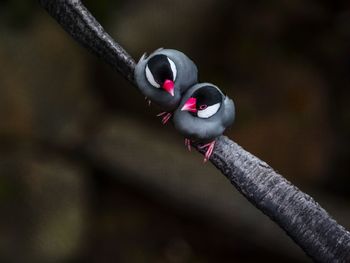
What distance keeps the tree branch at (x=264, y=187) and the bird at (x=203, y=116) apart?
0.06m

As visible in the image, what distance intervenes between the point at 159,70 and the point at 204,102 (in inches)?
3.9

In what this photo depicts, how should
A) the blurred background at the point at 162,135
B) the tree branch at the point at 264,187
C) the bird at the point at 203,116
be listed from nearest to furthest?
the tree branch at the point at 264,187 < the bird at the point at 203,116 < the blurred background at the point at 162,135

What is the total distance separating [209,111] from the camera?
1.29 m

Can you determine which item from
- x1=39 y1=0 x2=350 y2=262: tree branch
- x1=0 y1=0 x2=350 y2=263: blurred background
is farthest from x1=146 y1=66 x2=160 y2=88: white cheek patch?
x1=0 y1=0 x2=350 y2=263: blurred background

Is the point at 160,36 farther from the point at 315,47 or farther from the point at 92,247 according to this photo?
the point at 92,247

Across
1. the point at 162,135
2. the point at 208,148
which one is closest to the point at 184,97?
the point at 208,148

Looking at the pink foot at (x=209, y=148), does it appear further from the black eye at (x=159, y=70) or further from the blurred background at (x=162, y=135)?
the blurred background at (x=162, y=135)

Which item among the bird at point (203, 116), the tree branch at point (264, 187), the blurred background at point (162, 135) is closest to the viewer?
the tree branch at point (264, 187)

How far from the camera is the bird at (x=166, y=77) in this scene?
1249mm

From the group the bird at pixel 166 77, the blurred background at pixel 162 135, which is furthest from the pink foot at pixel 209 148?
the blurred background at pixel 162 135

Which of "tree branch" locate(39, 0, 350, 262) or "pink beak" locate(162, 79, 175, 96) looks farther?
"pink beak" locate(162, 79, 175, 96)

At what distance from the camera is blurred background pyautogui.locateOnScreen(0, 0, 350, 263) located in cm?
258

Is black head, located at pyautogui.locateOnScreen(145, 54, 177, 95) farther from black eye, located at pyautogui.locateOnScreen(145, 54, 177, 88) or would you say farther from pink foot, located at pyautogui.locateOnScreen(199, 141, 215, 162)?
pink foot, located at pyautogui.locateOnScreen(199, 141, 215, 162)

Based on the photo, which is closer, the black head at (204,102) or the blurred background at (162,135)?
the black head at (204,102)
